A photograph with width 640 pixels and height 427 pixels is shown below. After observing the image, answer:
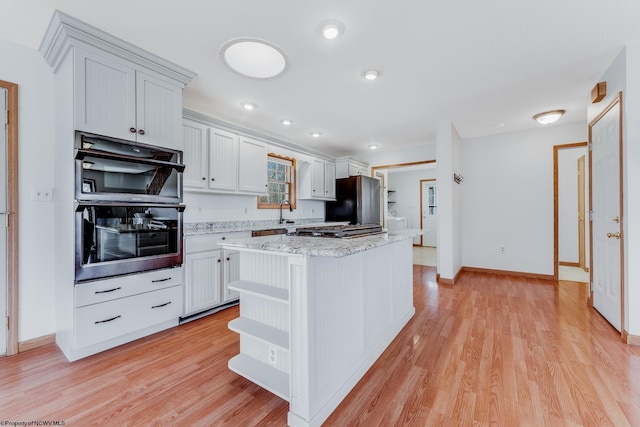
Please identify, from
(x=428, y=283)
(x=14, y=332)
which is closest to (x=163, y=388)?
(x=14, y=332)

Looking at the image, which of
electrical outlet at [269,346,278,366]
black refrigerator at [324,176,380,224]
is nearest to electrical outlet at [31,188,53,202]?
electrical outlet at [269,346,278,366]

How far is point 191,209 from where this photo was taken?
3.31 meters

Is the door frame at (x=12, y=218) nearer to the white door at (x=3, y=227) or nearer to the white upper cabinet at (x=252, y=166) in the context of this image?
the white door at (x=3, y=227)

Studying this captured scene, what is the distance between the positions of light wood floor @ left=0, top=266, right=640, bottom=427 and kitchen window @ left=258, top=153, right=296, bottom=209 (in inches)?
86.6

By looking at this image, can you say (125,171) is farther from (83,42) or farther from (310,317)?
(310,317)

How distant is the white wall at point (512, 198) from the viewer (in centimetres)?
419

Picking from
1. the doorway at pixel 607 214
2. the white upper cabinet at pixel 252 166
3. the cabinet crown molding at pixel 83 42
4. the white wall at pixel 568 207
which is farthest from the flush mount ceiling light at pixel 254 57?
the white wall at pixel 568 207

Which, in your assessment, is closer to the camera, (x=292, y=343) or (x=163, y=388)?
(x=292, y=343)

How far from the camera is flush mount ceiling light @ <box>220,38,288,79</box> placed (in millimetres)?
2111

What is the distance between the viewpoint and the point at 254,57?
231 centimetres

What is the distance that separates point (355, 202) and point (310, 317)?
3.91m

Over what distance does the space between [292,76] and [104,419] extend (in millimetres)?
2778

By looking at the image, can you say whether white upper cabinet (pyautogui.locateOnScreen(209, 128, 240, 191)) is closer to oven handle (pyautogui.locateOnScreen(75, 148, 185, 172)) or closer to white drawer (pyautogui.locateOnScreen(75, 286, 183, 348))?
oven handle (pyautogui.locateOnScreen(75, 148, 185, 172))

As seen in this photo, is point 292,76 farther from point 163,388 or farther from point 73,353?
point 73,353
